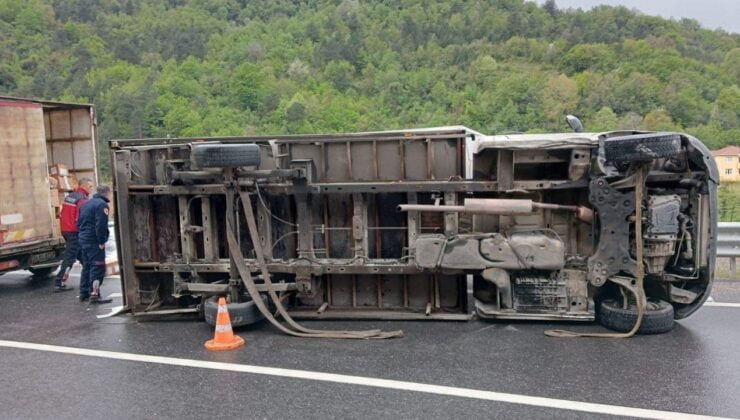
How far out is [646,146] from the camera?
18.7 ft

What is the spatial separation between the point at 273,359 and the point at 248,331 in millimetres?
1023

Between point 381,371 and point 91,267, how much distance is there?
4.97 meters

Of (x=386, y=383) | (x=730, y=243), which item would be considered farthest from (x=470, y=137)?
(x=730, y=243)

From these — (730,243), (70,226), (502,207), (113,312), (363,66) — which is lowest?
(113,312)

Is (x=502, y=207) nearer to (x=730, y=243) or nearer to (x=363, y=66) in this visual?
(x=730, y=243)

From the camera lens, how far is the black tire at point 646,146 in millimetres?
5695

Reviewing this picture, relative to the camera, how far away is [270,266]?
6.92 meters

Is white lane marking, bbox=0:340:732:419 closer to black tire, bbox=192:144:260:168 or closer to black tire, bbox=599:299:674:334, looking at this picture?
black tire, bbox=599:299:674:334

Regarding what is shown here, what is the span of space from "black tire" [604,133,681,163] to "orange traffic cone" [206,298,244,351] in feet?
13.6

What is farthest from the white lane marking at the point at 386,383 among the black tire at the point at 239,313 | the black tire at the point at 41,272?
the black tire at the point at 41,272

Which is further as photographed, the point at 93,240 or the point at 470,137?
the point at 93,240

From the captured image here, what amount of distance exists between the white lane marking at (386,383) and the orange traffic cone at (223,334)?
0.38 meters

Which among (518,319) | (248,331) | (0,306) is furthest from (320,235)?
(0,306)

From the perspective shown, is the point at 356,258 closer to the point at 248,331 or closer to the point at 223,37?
the point at 248,331
